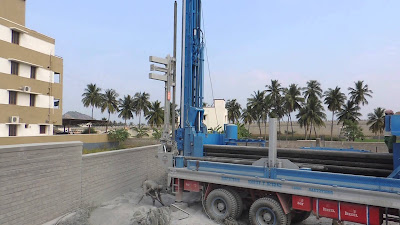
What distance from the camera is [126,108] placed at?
215ft

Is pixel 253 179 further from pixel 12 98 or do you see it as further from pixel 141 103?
pixel 141 103

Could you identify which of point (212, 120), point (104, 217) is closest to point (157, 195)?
point (104, 217)

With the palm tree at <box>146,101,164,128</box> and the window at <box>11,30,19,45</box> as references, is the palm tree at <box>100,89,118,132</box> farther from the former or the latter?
the window at <box>11,30,19,45</box>

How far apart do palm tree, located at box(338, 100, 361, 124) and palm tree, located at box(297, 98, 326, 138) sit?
5.04 metres

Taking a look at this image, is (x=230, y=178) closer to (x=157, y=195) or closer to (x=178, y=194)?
(x=178, y=194)

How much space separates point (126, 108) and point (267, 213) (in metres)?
61.6

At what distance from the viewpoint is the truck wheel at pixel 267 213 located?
6555 millimetres

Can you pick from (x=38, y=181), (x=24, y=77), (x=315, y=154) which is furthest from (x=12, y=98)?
(x=315, y=154)

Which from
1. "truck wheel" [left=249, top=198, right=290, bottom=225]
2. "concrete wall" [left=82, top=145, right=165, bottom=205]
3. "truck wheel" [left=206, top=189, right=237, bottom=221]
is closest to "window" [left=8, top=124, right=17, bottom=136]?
"concrete wall" [left=82, top=145, right=165, bottom=205]

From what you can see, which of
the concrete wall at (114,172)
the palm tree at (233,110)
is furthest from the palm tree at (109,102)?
the concrete wall at (114,172)

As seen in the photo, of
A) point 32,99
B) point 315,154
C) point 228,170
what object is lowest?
point 228,170

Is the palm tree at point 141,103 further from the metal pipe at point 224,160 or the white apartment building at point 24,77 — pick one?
the metal pipe at point 224,160

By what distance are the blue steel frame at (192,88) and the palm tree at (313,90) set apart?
46747 millimetres

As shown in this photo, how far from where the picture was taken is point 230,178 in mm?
7336
